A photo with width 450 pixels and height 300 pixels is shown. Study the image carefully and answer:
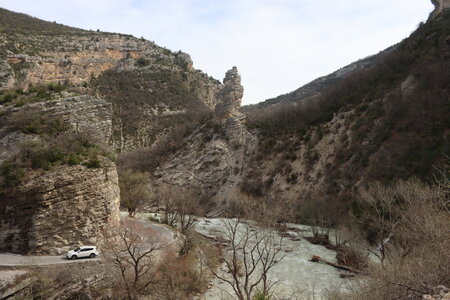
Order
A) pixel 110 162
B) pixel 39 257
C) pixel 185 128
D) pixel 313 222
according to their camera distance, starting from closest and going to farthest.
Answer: pixel 39 257 → pixel 110 162 → pixel 313 222 → pixel 185 128

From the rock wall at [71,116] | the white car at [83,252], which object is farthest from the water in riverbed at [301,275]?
the rock wall at [71,116]

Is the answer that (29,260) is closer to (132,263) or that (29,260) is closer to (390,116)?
(132,263)

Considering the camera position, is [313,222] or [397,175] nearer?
[397,175]

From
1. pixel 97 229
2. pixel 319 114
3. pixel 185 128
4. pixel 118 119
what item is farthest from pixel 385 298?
pixel 118 119

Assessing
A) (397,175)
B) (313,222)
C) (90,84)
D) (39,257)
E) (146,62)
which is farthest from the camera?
(146,62)

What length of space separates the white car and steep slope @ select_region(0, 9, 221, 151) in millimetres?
45938

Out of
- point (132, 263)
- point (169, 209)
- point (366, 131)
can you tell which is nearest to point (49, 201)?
point (132, 263)

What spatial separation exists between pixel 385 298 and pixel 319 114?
160 ft

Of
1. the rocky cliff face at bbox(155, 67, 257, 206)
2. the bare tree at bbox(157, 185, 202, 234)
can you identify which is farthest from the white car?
the rocky cliff face at bbox(155, 67, 257, 206)

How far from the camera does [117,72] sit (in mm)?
80188

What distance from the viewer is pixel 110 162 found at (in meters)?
24.0

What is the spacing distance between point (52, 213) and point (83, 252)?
3.01 m

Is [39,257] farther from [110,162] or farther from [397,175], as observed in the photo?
[397,175]

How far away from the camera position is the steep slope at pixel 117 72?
65062 mm
